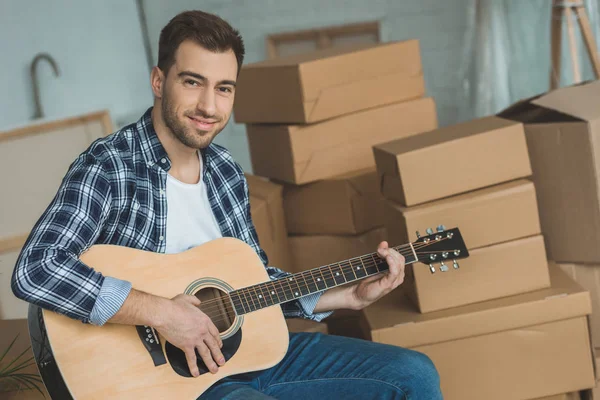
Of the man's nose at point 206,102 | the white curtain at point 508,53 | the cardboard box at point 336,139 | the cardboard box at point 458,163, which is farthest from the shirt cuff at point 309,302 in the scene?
the white curtain at point 508,53

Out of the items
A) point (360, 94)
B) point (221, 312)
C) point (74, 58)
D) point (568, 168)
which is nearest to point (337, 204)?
point (360, 94)

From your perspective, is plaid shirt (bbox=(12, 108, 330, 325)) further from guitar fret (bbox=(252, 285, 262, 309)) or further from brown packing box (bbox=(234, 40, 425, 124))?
brown packing box (bbox=(234, 40, 425, 124))

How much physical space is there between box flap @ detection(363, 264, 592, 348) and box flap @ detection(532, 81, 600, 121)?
45 cm

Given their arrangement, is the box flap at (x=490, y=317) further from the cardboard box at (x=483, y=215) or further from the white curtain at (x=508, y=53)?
the white curtain at (x=508, y=53)

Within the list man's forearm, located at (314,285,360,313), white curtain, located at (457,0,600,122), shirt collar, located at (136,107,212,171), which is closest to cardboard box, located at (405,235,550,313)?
man's forearm, located at (314,285,360,313)

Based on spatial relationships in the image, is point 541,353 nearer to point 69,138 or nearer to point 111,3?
point 69,138

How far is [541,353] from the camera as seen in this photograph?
1903mm

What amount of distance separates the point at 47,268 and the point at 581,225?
1375 millimetres

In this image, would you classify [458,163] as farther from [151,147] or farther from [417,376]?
[151,147]

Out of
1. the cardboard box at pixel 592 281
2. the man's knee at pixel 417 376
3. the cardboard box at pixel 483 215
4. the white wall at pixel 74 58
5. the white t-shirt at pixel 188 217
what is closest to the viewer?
the man's knee at pixel 417 376

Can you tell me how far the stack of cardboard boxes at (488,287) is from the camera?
1.89 metres

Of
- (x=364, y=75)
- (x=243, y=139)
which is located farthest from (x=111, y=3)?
(x=364, y=75)

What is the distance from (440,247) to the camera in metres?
1.66

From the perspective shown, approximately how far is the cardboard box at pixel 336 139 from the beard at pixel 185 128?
0.70 metres
